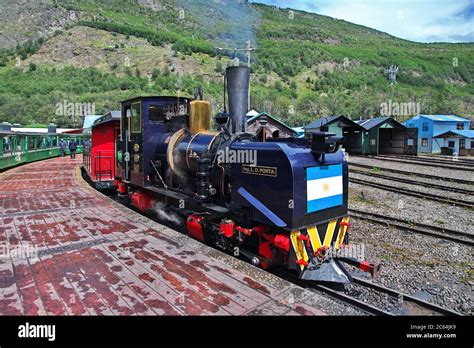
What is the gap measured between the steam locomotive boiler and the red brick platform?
69 centimetres

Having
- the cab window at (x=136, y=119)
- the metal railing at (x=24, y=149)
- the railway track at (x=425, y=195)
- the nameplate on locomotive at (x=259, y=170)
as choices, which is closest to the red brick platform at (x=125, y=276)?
the nameplate on locomotive at (x=259, y=170)

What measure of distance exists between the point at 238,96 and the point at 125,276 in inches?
153

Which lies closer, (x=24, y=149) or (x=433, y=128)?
(x=24, y=149)

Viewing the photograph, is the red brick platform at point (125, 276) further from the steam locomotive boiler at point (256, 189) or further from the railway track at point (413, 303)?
the railway track at point (413, 303)

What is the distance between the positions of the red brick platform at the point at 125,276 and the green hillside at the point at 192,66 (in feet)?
127

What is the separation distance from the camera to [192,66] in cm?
9006

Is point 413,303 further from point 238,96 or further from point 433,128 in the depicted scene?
point 433,128

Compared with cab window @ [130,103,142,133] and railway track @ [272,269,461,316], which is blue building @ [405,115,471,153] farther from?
railway track @ [272,269,461,316]

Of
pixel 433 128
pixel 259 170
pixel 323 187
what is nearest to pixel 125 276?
pixel 259 170

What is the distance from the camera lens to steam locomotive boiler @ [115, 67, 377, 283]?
15.9ft

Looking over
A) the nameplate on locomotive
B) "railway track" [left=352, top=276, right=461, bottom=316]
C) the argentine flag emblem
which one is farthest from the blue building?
the nameplate on locomotive

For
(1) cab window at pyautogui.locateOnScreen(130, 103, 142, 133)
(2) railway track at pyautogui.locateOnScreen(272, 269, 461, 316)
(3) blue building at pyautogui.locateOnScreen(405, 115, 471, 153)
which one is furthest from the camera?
(3) blue building at pyautogui.locateOnScreen(405, 115, 471, 153)

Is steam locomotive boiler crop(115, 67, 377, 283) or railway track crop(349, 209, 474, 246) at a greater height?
steam locomotive boiler crop(115, 67, 377, 283)

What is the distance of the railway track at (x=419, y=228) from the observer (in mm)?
8062
